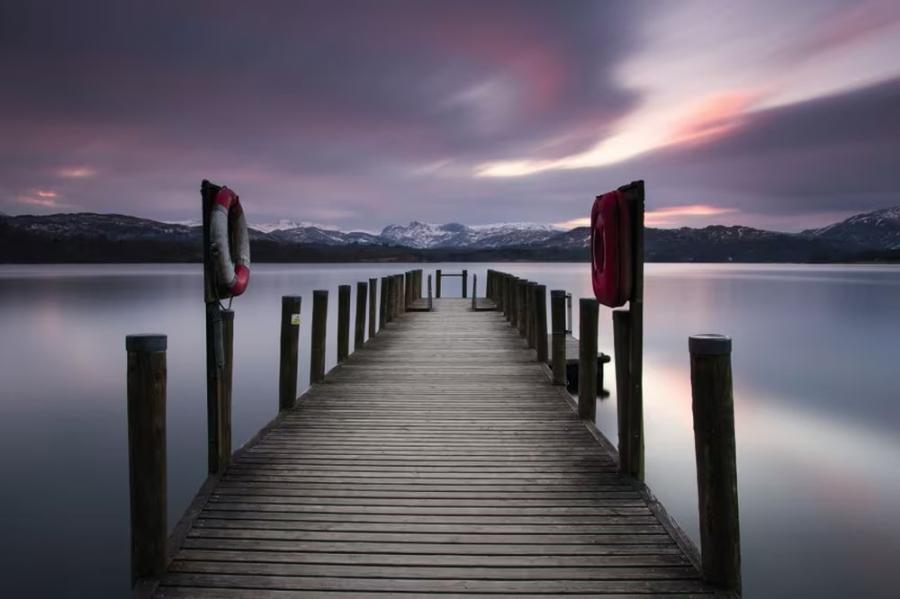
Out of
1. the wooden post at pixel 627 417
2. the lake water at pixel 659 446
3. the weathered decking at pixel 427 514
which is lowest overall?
the lake water at pixel 659 446

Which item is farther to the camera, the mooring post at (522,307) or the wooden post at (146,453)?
the mooring post at (522,307)

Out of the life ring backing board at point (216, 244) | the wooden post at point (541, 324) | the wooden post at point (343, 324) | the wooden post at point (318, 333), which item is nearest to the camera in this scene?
the life ring backing board at point (216, 244)

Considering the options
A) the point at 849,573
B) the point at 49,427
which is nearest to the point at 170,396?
the point at 49,427

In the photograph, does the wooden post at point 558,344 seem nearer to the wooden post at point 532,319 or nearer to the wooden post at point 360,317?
the wooden post at point 532,319

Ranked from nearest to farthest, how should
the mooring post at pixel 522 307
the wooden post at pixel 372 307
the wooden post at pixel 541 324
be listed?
the wooden post at pixel 541 324 < the mooring post at pixel 522 307 < the wooden post at pixel 372 307

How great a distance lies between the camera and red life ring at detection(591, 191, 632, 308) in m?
4.70

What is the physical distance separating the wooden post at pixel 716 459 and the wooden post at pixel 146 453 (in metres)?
3.05

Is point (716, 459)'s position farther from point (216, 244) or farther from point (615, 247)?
point (216, 244)

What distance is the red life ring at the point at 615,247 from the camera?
15.4 ft

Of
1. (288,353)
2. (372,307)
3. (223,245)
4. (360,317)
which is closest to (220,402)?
(223,245)

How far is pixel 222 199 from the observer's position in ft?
16.7

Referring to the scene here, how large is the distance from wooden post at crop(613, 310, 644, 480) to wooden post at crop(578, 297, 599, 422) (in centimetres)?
122

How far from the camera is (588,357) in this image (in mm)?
6121

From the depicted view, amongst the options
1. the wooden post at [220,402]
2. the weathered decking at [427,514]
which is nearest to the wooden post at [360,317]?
the weathered decking at [427,514]
